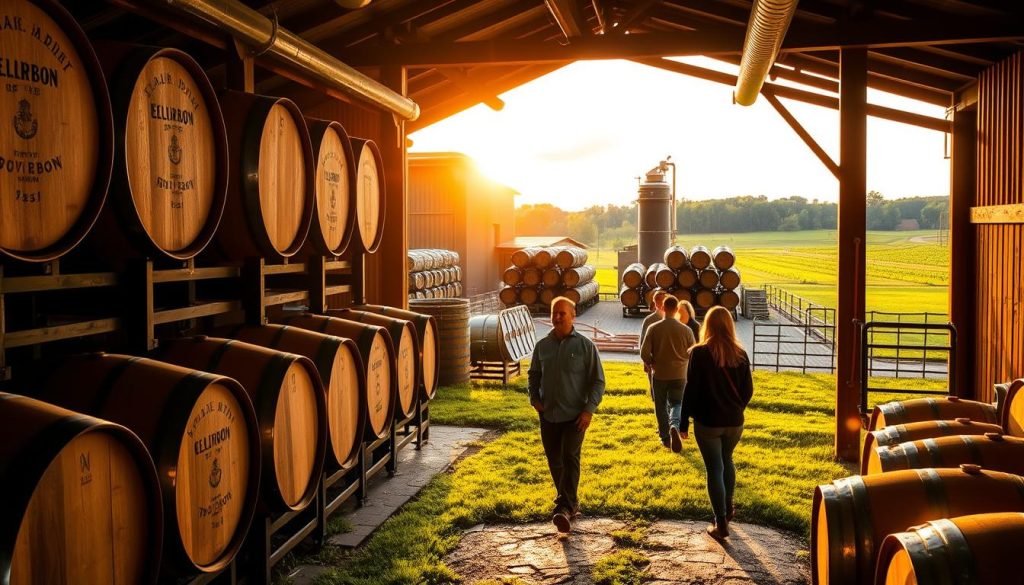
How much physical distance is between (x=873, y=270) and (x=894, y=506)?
81078 millimetres

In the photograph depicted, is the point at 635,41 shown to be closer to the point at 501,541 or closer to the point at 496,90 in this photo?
the point at 496,90

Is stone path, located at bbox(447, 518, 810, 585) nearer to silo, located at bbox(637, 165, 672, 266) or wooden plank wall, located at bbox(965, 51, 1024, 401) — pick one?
wooden plank wall, located at bbox(965, 51, 1024, 401)

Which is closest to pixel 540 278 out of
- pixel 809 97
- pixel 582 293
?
pixel 582 293

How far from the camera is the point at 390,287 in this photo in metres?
10.1

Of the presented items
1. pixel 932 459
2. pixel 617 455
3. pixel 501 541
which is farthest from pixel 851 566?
pixel 617 455

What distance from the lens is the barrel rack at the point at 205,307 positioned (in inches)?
151

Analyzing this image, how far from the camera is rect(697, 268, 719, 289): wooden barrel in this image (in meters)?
25.1

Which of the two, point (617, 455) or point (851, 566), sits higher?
point (851, 566)

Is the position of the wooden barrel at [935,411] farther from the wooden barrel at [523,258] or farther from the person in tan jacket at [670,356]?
the wooden barrel at [523,258]

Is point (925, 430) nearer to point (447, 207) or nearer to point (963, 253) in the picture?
point (963, 253)

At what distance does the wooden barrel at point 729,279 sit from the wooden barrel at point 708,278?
0.89 ft

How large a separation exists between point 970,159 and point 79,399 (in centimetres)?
1023

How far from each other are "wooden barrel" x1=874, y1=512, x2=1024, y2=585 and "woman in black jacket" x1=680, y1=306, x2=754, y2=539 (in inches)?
123

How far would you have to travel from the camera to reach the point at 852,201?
8664 millimetres
